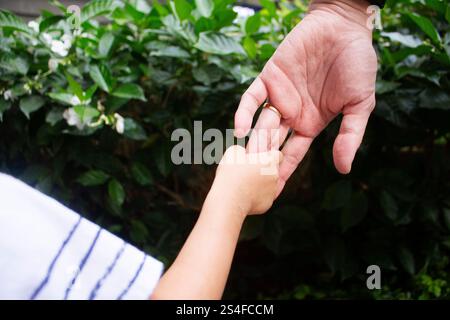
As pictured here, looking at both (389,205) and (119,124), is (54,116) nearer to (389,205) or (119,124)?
(119,124)

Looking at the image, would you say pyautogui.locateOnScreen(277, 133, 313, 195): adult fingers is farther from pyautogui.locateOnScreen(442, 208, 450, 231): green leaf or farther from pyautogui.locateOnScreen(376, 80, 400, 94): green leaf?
pyautogui.locateOnScreen(442, 208, 450, 231): green leaf

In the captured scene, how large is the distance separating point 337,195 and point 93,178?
75 centimetres

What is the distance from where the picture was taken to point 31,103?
4.06ft

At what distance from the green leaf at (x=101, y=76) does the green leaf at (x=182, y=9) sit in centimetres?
26

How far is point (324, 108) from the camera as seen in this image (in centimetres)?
92

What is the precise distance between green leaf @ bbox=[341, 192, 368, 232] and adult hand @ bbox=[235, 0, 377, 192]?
50cm

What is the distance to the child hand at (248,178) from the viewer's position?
72cm

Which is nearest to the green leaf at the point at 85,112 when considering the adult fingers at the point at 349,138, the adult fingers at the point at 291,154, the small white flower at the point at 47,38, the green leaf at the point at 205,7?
the small white flower at the point at 47,38

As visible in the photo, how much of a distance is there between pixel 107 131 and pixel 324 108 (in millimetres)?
696

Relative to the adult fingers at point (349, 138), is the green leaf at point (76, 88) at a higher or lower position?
lower

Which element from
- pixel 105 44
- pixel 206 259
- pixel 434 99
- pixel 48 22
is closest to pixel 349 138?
pixel 206 259

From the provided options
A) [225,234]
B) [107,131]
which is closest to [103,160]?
[107,131]

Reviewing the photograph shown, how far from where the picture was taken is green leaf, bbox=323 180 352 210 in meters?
1.34

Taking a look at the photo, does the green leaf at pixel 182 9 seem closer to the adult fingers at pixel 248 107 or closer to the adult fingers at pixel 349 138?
the adult fingers at pixel 248 107
